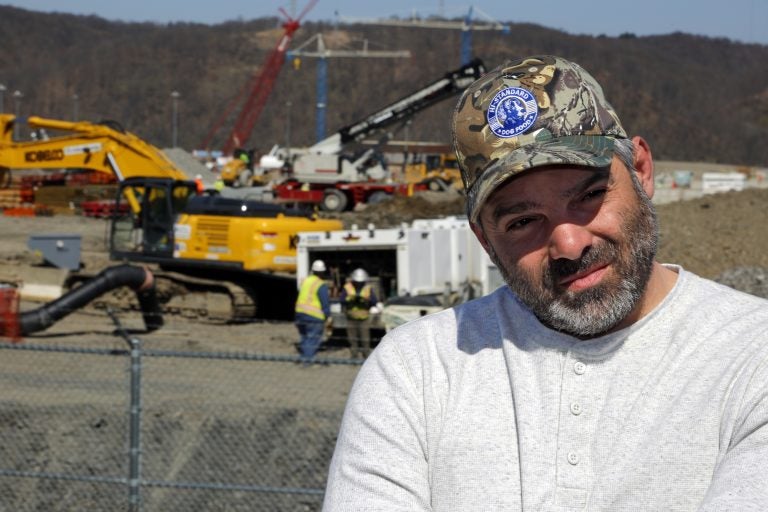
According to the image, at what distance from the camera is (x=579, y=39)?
192000mm

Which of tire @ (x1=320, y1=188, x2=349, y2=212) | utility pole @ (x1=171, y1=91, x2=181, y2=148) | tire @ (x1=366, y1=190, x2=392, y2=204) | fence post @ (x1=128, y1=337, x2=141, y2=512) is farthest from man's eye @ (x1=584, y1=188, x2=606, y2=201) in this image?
utility pole @ (x1=171, y1=91, x2=181, y2=148)

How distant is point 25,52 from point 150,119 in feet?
156

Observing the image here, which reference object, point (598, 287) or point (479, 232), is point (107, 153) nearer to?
point (479, 232)

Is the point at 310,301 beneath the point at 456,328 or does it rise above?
beneath

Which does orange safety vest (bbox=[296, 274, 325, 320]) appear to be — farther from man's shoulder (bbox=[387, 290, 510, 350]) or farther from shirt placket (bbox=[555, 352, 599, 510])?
shirt placket (bbox=[555, 352, 599, 510])

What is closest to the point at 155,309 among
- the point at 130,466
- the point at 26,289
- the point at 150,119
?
the point at 26,289

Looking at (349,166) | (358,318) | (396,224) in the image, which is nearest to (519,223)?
(358,318)

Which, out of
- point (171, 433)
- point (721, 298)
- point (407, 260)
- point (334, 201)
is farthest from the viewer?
point (334, 201)

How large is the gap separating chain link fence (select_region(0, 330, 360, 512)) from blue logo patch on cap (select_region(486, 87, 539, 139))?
7711mm

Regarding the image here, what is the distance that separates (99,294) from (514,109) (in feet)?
55.8

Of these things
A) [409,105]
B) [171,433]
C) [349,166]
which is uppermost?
[409,105]

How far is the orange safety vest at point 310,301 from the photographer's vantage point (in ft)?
A: 50.6

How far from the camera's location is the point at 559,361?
192cm

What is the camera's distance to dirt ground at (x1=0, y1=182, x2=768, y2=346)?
17.6 m
